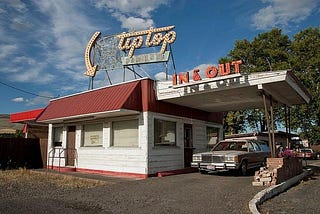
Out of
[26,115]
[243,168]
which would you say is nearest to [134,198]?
[243,168]

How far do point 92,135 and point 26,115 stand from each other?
26.3 feet

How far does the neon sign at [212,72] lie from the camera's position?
1125 cm

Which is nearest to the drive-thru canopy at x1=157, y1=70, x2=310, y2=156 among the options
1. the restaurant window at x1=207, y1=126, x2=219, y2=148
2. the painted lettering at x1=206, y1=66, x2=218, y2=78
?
the painted lettering at x1=206, y1=66, x2=218, y2=78

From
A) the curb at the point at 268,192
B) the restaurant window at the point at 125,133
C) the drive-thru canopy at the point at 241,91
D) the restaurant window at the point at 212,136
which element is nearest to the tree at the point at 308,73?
the restaurant window at the point at 212,136

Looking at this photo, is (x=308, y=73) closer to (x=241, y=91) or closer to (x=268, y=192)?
(x=241, y=91)

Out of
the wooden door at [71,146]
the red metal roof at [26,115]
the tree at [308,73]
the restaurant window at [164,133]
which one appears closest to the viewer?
the restaurant window at [164,133]

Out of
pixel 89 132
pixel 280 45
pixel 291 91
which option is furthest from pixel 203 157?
pixel 280 45

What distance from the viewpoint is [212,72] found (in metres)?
11.8

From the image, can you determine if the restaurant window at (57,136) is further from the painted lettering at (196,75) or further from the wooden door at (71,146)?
the painted lettering at (196,75)

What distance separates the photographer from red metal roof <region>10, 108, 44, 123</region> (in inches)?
816

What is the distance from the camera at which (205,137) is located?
61.2 ft

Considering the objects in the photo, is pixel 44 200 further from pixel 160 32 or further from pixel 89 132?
pixel 160 32

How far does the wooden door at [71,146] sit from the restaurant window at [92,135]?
93 centimetres

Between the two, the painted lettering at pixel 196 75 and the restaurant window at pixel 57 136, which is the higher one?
the painted lettering at pixel 196 75
